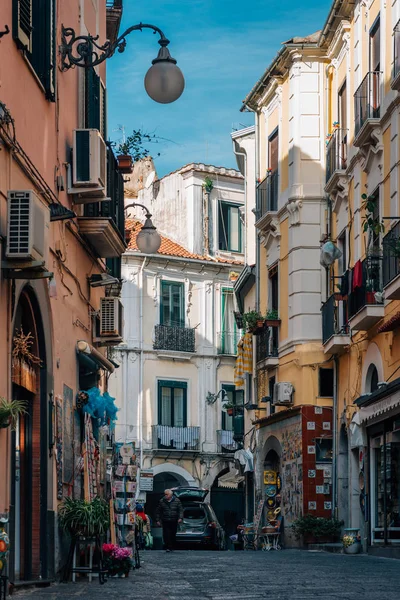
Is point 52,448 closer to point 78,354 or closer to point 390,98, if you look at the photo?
point 78,354

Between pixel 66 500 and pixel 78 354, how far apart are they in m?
2.89

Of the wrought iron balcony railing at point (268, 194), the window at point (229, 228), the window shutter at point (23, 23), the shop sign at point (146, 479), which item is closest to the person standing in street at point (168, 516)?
the wrought iron balcony railing at point (268, 194)

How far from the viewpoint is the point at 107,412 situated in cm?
1870

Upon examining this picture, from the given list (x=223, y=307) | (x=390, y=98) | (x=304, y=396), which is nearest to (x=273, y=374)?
(x=304, y=396)

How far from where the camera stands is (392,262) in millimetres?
24188

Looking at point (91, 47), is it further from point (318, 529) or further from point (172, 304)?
point (172, 304)

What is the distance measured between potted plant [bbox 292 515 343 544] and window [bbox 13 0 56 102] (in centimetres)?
1866

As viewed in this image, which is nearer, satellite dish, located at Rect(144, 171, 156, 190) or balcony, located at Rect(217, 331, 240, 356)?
balcony, located at Rect(217, 331, 240, 356)

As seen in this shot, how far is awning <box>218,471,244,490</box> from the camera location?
165ft

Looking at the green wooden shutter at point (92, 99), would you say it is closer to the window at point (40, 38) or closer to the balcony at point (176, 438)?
the window at point (40, 38)

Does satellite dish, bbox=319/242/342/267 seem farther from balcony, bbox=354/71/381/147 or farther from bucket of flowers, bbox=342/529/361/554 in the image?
bucket of flowers, bbox=342/529/361/554

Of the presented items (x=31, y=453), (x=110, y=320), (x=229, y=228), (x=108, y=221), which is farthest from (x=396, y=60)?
(x=229, y=228)

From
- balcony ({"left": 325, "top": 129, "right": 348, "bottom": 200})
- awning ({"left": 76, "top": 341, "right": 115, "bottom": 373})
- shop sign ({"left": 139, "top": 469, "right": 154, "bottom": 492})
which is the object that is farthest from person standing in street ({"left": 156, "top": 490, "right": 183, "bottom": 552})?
shop sign ({"left": 139, "top": 469, "right": 154, "bottom": 492})

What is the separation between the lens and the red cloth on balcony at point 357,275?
87.4 ft
